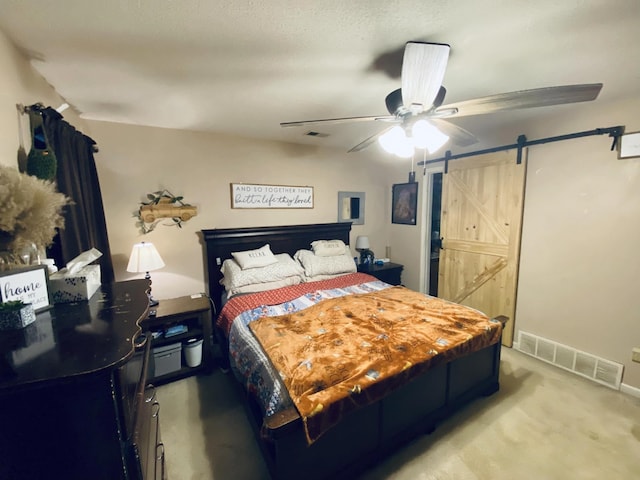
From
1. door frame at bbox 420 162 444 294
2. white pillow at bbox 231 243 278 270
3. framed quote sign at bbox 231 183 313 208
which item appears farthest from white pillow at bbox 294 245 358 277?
door frame at bbox 420 162 444 294

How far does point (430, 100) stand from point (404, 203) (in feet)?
8.68

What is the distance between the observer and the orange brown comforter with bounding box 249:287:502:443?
1.33 metres

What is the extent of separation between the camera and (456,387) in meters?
1.91

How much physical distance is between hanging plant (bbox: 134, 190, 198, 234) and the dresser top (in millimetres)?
1722

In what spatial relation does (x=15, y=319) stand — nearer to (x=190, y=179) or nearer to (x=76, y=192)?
(x=76, y=192)

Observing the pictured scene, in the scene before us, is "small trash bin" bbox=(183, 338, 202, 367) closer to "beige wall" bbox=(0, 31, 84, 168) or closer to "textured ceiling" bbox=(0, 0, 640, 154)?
"beige wall" bbox=(0, 31, 84, 168)

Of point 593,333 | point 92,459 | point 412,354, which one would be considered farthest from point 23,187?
point 593,333

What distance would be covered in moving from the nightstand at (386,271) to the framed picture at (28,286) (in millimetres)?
3108

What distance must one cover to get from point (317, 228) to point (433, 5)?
8.60 feet

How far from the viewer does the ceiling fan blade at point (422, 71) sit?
1.22 m

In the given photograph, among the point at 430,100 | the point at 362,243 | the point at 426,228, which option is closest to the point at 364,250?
the point at 362,243

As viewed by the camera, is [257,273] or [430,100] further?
[257,273]

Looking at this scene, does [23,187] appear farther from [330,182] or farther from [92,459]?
[330,182]

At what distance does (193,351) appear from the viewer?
244 centimetres
